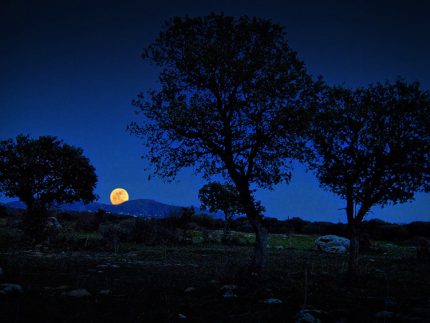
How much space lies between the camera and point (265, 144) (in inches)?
714

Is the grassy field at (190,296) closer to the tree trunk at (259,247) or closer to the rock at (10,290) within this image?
the rock at (10,290)

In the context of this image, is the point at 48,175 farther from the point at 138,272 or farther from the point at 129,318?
the point at 129,318

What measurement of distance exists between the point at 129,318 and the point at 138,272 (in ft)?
30.8

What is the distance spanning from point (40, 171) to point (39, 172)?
0.54ft

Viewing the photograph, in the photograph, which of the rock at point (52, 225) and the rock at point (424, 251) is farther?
the rock at point (52, 225)

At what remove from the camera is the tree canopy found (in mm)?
36562

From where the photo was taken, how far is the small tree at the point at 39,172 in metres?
36.5

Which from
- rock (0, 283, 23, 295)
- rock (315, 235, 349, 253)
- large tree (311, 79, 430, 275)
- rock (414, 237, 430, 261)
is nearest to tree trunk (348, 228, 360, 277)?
large tree (311, 79, 430, 275)

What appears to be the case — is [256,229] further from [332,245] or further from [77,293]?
[332,245]

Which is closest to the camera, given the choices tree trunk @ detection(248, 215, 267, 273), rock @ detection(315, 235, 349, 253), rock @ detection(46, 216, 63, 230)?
tree trunk @ detection(248, 215, 267, 273)

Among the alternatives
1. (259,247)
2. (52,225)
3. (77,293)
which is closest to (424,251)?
(259,247)

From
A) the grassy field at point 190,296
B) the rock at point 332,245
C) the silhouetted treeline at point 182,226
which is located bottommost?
the grassy field at point 190,296

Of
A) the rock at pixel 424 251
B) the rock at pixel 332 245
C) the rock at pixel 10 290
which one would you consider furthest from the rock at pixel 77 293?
the rock at pixel 332 245

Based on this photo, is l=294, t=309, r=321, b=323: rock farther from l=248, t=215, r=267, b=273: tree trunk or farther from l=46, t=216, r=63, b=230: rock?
→ l=46, t=216, r=63, b=230: rock
